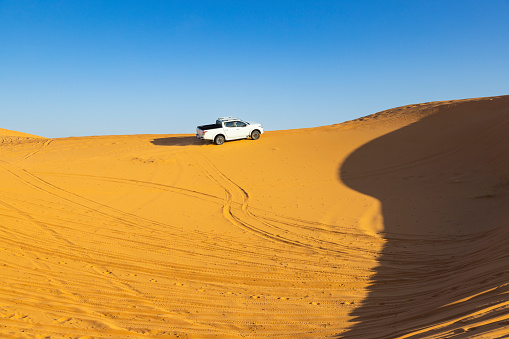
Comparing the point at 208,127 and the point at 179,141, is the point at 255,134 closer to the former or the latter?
the point at 208,127

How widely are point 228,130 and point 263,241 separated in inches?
571

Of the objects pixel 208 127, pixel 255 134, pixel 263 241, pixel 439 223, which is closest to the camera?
pixel 263 241

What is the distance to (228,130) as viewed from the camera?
23797mm

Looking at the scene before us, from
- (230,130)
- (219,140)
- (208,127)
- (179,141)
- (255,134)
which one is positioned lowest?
(179,141)

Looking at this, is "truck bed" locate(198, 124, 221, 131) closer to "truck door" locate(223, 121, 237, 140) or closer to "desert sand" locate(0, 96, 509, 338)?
"truck door" locate(223, 121, 237, 140)

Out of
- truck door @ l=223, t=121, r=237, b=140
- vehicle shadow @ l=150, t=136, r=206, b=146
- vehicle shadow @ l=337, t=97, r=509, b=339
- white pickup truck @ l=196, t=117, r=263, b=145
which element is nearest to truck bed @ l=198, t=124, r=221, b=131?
white pickup truck @ l=196, t=117, r=263, b=145

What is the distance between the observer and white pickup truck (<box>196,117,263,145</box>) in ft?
76.1

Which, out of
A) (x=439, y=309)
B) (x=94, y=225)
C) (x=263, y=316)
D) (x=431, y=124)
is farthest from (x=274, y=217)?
(x=431, y=124)

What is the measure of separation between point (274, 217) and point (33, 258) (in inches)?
260

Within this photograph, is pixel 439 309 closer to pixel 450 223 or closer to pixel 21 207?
pixel 450 223

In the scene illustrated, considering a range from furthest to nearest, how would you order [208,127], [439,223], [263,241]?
[208,127]
[439,223]
[263,241]

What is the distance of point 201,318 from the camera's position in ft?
20.5

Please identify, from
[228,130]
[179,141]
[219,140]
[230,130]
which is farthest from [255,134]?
[179,141]

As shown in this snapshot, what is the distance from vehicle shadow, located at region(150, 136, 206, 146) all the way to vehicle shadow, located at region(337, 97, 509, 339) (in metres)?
9.62
